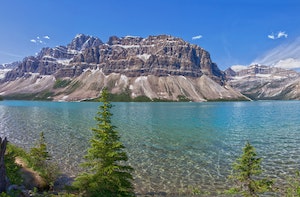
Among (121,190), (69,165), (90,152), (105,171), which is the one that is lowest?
(69,165)

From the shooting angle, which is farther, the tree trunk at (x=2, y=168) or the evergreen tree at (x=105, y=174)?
the evergreen tree at (x=105, y=174)

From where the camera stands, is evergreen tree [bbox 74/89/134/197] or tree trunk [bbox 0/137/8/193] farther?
evergreen tree [bbox 74/89/134/197]

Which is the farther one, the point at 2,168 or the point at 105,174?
the point at 105,174

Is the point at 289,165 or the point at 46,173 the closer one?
the point at 46,173

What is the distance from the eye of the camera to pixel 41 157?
2838 cm

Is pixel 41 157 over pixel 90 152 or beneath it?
beneath

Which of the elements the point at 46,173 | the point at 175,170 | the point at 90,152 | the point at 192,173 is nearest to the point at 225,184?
the point at 192,173

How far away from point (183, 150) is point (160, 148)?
4.67m

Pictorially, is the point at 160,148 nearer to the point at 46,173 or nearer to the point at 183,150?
the point at 183,150

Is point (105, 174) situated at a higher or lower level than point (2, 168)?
lower

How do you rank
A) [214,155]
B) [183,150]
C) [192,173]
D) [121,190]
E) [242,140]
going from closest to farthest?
1. [121,190]
2. [192,173]
3. [214,155]
4. [183,150]
5. [242,140]

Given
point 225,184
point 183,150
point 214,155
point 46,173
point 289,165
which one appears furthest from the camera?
point 183,150

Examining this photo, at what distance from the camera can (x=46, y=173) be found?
84.0ft

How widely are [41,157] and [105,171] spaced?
41.3ft
